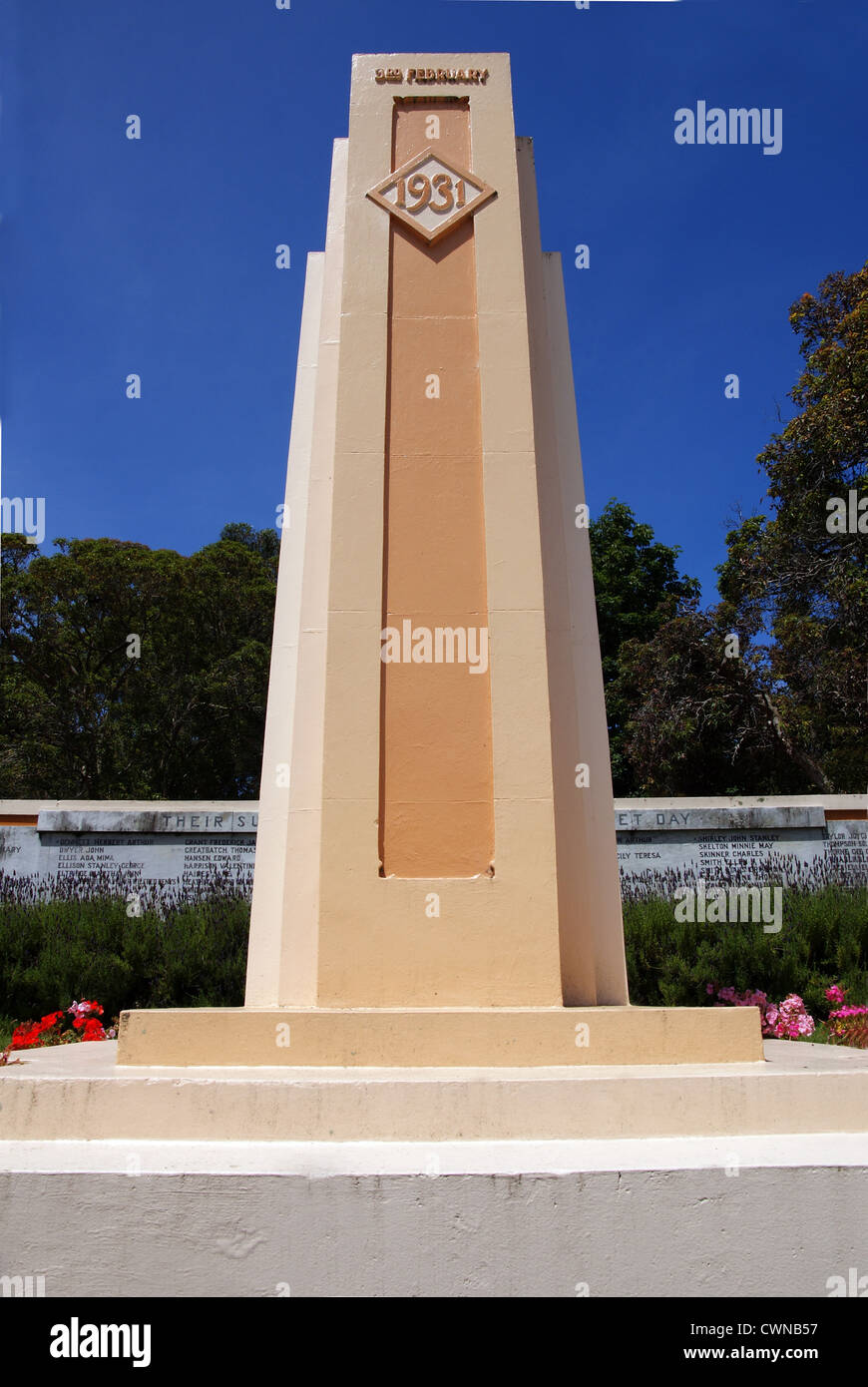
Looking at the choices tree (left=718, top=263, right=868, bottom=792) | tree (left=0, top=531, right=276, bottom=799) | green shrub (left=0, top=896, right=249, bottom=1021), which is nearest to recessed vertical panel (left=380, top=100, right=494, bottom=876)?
green shrub (left=0, top=896, right=249, bottom=1021)

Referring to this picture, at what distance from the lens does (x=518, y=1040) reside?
3660mm

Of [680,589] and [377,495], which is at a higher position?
[680,589]

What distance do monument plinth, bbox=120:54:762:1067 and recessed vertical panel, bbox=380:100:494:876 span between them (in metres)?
0.01

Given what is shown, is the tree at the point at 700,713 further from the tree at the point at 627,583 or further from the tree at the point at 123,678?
the tree at the point at 123,678

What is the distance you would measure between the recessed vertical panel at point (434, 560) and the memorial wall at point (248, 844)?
6845 millimetres

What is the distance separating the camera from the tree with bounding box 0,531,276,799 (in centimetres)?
2202

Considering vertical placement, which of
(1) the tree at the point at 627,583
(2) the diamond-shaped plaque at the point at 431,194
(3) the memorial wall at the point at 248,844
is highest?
(1) the tree at the point at 627,583

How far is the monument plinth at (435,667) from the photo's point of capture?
3.74 meters

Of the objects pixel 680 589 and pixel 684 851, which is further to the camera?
pixel 680 589

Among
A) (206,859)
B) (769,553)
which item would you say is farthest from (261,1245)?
(769,553)

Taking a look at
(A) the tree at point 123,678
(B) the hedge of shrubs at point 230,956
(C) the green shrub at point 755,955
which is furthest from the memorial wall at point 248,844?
(A) the tree at point 123,678

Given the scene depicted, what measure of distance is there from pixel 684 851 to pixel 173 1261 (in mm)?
8869

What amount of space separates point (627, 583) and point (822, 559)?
320 inches

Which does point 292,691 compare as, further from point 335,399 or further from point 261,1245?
point 261,1245
